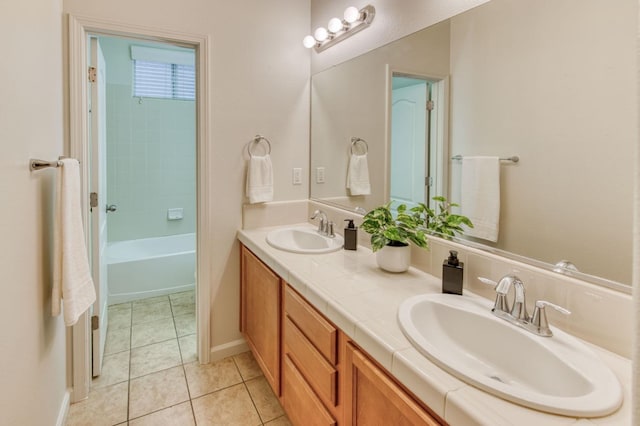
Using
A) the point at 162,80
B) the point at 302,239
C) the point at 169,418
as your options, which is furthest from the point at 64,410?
the point at 162,80

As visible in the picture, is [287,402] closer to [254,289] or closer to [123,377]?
[254,289]

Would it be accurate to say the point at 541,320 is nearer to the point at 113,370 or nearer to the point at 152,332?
the point at 113,370

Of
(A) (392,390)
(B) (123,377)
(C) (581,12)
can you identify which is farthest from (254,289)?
(C) (581,12)

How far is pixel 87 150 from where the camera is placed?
1836 mm

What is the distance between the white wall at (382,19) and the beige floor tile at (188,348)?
2062mm

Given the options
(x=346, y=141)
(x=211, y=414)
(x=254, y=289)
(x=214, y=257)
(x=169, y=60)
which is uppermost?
(x=169, y=60)

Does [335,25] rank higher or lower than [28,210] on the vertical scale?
higher

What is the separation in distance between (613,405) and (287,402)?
1.23 metres

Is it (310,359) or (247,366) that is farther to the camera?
(247,366)

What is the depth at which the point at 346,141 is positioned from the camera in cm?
→ 214

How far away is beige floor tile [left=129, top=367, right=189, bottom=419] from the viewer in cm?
182

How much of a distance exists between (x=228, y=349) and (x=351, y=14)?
7.08 feet

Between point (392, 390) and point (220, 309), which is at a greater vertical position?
point (392, 390)

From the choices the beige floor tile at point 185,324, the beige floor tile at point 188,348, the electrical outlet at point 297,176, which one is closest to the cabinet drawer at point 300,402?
the beige floor tile at point 188,348
